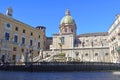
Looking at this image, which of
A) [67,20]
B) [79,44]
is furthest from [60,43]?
[67,20]

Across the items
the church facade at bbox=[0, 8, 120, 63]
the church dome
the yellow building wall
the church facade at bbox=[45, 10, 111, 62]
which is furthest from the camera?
the church dome

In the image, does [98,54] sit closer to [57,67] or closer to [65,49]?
[65,49]

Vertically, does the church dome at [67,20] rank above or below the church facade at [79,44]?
above

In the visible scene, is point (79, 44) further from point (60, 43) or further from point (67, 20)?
point (60, 43)

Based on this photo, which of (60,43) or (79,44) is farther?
(79,44)

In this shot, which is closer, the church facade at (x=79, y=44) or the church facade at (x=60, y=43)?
the church facade at (x=60, y=43)

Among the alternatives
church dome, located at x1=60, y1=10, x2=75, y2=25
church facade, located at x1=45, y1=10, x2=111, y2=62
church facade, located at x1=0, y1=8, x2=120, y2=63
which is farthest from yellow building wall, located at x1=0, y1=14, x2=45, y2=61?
church dome, located at x1=60, y1=10, x2=75, y2=25

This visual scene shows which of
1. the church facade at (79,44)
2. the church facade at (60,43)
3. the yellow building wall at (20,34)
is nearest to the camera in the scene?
the yellow building wall at (20,34)

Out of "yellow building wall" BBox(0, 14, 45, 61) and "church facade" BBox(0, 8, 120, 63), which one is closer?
"yellow building wall" BBox(0, 14, 45, 61)

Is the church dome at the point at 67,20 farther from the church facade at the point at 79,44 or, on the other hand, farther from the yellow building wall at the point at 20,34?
the yellow building wall at the point at 20,34

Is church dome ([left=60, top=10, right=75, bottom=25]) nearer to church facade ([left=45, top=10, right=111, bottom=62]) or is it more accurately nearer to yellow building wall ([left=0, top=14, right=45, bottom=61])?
church facade ([left=45, top=10, right=111, bottom=62])

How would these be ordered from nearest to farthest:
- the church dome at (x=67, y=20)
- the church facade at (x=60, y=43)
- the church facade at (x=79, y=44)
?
the church facade at (x=60, y=43) < the church facade at (x=79, y=44) < the church dome at (x=67, y=20)

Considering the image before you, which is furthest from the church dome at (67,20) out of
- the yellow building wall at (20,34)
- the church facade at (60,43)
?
the yellow building wall at (20,34)

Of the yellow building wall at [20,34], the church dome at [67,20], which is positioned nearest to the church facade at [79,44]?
the church dome at [67,20]
